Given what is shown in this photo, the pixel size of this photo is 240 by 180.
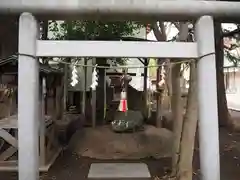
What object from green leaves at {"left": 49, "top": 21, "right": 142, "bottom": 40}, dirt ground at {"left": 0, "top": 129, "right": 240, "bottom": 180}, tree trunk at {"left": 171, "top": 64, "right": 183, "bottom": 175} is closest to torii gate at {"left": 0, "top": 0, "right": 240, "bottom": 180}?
tree trunk at {"left": 171, "top": 64, "right": 183, "bottom": 175}

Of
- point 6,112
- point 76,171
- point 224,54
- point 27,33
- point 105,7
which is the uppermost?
point 224,54

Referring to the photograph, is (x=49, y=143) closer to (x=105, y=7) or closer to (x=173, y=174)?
(x=173, y=174)

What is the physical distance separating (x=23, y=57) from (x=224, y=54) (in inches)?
510

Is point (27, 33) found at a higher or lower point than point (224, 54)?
lower

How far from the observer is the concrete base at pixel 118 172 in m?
6.12

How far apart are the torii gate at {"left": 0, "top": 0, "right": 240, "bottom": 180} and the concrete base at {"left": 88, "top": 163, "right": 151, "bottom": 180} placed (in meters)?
3.44

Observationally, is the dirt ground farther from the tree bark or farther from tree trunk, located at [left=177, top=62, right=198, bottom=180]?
tree trunk, located at [left=177, top=62, right=198, bottom=180]

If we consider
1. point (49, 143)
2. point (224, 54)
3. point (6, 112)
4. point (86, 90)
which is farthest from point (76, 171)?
point (224, 54)

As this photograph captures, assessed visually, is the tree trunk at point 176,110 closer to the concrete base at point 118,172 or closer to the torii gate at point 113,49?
the concrete base at point 118,172

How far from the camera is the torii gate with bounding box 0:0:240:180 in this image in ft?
8.89

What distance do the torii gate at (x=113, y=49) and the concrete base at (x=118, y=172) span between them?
3.44m

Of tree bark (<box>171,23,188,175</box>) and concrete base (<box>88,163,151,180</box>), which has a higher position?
tree bark (<box>171,23,188,175</box>)

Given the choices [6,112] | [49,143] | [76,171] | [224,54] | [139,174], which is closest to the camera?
[139,174]

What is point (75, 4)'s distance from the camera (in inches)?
109
